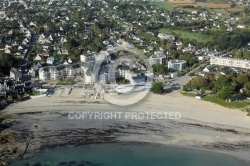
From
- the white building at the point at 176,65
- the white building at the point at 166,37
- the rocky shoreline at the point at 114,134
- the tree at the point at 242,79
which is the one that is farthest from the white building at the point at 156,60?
the rocky shoreline at the point at 114,134

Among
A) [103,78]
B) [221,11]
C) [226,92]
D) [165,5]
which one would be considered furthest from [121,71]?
[165,5]

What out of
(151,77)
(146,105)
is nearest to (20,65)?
(151,77)

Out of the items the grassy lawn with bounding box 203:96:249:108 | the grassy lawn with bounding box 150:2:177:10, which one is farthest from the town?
the grassy lawn with bounding box 150:2:177:10

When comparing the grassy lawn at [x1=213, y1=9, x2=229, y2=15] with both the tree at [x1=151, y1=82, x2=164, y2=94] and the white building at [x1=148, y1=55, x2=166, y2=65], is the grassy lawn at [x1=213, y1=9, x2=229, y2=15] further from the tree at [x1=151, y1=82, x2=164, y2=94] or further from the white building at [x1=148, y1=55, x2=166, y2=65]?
the tree at [x1=151, y1=82, x2=164, y2=94]

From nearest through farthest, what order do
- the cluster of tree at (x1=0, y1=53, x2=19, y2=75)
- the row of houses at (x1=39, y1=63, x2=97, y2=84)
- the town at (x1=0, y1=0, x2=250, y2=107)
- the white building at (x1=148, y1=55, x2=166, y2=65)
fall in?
1. the town at (x1=0, y1=0, x2=250, y2=107)
2. the row of houses at (x1=39, y1=63, x2=97, y2=84)
3. the cluster of tree at (x1=0, y1=53, x2=19, y2=75)
4. the white building at (x1=148, y1=55, x2=166, y2=65)

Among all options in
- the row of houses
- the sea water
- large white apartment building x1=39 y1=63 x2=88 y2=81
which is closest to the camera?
the sea water

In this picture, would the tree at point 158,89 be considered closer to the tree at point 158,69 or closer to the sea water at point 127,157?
the tree at point 158,69

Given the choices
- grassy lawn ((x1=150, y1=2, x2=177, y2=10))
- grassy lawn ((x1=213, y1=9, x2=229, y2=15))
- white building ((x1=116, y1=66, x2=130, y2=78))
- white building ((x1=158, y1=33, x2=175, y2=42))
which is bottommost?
white building ((x1=116, y1=66, x2=130, y2=78))

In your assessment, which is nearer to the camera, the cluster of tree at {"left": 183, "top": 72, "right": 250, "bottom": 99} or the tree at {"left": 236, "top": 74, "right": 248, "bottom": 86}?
the cluster of tree at {"left": 183, "top": 72, "right": 250, "bottom": 99}
